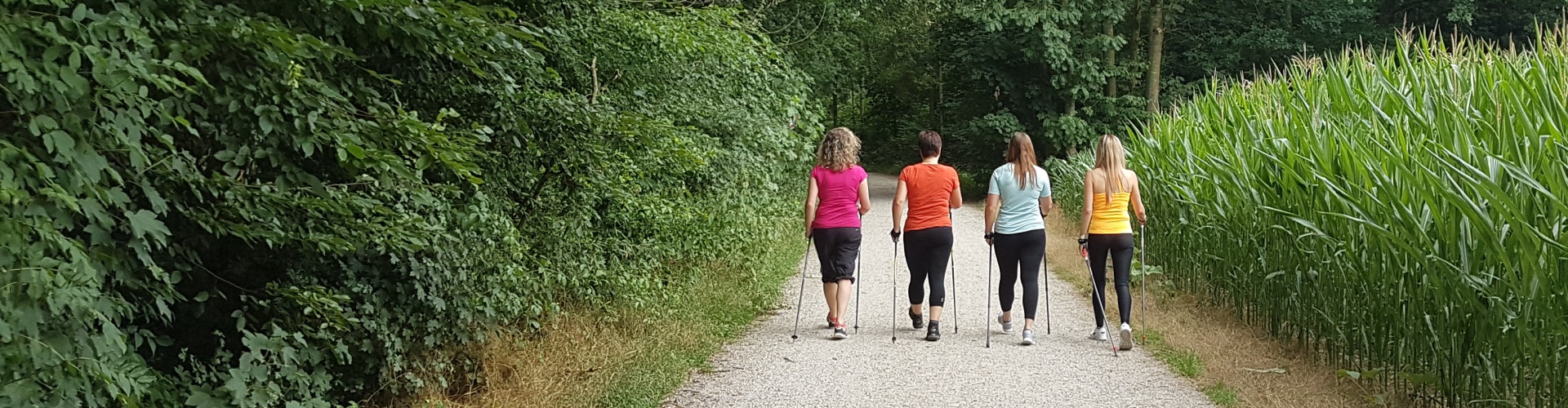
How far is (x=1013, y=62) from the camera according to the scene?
1169 inches

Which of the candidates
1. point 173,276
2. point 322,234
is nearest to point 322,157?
point 322,234

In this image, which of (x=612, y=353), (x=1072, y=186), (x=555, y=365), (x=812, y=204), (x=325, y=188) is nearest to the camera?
(x=325, y=188)

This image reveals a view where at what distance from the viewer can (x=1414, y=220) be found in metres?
4.79

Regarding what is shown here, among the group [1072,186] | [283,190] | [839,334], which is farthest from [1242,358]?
[1072,186]

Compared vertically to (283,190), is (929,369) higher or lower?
lower

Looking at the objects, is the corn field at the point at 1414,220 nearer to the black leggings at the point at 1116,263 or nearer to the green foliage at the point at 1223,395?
the green foliage at the point at 1223,395

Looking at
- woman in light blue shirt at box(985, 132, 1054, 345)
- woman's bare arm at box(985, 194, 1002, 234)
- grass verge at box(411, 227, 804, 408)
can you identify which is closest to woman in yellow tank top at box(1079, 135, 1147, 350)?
woman in light blue shirt at box(985, 132, 1054, 345)

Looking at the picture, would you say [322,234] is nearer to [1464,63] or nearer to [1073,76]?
[1464,63]

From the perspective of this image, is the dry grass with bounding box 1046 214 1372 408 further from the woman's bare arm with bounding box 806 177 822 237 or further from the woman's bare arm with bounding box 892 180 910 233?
the woman's bare arm with bounding box 806 177 822 237

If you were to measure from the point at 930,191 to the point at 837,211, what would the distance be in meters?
0.63

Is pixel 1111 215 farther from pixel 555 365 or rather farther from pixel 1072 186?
pixel 1072 186

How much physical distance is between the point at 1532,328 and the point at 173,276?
4.72 meters

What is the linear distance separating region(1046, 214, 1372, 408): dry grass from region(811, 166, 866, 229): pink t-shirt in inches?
83.8

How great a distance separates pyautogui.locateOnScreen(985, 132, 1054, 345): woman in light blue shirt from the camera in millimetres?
7539
